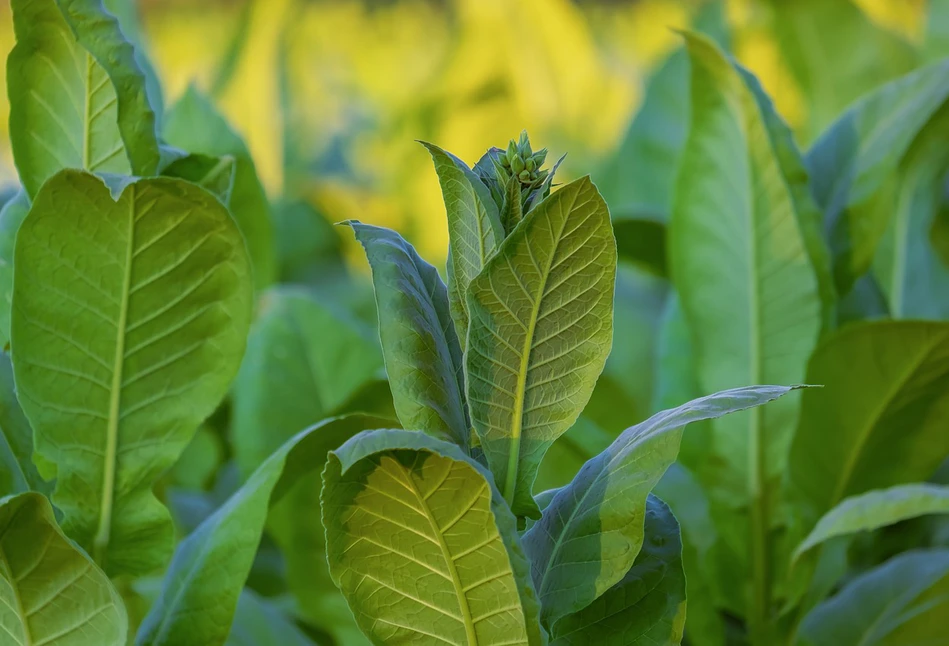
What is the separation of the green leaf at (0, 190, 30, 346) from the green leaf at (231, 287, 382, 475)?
0.35 metres

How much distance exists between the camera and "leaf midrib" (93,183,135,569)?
52cm

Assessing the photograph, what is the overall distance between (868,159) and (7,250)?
1.98 feet

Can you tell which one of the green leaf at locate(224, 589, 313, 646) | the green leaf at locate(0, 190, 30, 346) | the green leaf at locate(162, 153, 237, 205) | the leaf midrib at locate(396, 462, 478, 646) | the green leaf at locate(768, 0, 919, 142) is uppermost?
the green leaf at locate(768, 0, 919, 142)

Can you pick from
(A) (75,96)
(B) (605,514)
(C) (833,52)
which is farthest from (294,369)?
(C) (833,52)

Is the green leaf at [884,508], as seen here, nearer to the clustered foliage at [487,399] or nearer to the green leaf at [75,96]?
the clustered foliage at [487,399]

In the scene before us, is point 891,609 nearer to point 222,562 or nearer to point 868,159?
point 868,159

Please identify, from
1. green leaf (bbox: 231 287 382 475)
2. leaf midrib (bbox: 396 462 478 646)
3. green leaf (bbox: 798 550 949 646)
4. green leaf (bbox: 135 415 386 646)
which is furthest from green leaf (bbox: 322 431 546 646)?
green leaf (bbox: 231 287 382 475)

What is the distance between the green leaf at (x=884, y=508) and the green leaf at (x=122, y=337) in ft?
1.13

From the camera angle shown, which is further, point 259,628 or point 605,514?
point 259,628

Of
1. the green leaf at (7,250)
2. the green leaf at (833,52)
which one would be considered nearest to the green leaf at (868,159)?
the green leaf at (833,52)

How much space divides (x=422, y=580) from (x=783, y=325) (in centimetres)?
40

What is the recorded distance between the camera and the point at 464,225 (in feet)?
1.46

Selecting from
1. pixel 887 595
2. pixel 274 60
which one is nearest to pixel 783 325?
pixel 887 595

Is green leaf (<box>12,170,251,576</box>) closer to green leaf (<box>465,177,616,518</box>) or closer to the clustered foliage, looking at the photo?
the clustered foliage
